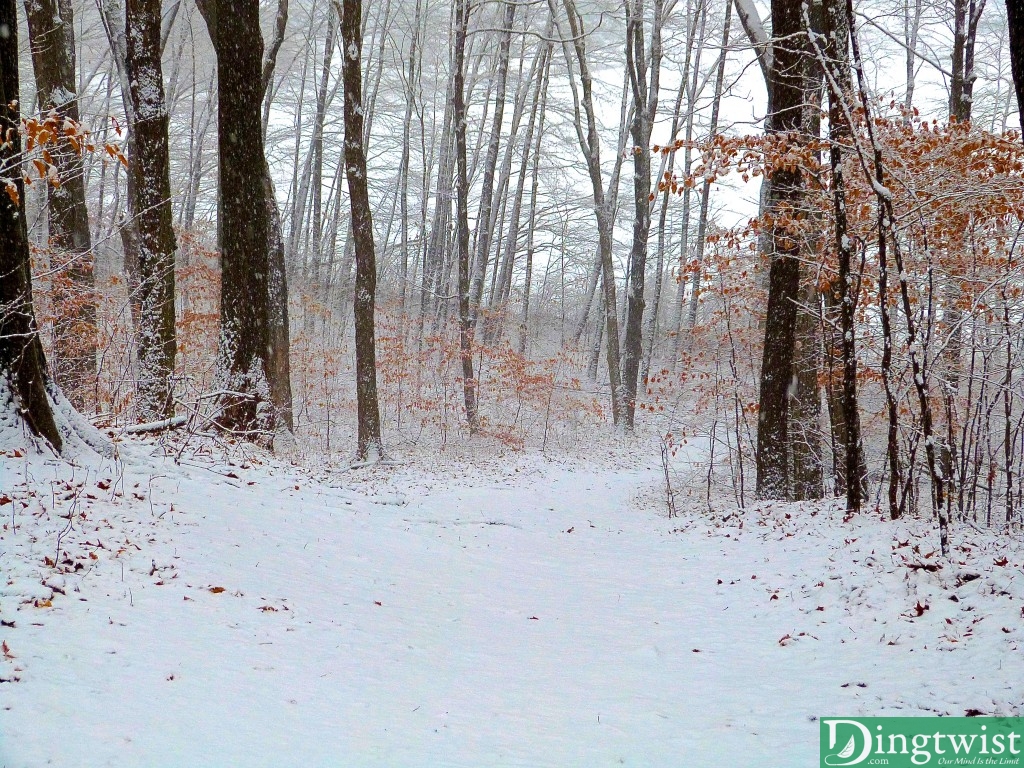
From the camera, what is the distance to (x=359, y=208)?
11969 millimetres

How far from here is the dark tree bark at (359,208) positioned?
1173 centimetres

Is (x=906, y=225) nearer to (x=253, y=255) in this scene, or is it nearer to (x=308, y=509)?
(x=308, y=509)

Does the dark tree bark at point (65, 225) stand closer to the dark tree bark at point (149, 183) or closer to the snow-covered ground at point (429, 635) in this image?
the dark tree bark at point (149, 183)

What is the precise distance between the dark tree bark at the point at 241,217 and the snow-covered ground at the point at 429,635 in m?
1.52

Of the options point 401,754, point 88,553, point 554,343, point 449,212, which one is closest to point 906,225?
point 401,754

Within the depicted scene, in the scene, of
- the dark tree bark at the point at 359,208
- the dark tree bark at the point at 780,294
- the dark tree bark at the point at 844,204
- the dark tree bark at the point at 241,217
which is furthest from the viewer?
the dark tree bark at the point at 359,208

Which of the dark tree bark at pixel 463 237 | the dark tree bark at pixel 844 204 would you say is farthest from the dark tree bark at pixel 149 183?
the dark tree bark at pixel 844 204

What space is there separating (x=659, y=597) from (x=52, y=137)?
5452mm

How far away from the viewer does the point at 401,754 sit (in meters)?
2.77

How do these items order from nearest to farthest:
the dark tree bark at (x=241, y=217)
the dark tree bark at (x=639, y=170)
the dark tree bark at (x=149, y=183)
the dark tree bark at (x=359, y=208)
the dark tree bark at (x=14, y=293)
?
the dark tree bark at (x=14, y=293), the dark tree bark at (x=241, y=217), the dark tree bark at (x=149, y=183), the dark tree bark at (x=359, y=208), the dark tree bark at (x=639, y=170)

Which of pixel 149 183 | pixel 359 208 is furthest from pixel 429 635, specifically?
pixel 359 208

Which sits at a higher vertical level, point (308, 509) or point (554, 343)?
point (554, 343)

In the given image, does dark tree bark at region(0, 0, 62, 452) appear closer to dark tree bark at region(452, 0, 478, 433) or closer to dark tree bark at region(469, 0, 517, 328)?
dark tree bark at region(452, 0, 478, 433)

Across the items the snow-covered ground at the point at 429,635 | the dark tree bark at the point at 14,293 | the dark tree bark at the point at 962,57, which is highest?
the dark tree bark at the point at 962,57
